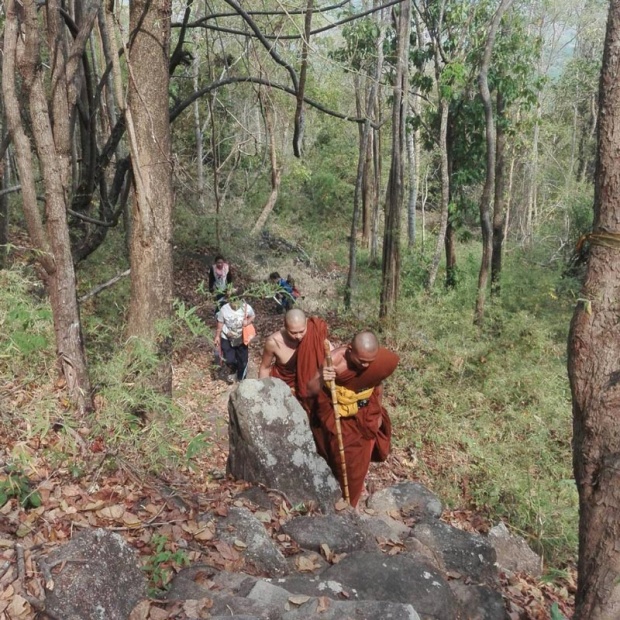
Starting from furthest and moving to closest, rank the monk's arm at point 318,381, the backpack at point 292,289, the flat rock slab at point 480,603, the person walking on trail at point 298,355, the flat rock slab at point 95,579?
the backpack at point 292,289 → the person walking on trail at point 298,355 → the monk's arm at point 318,381 → the flat rock slab at point 480,603 → the flat rock slab at point 95,579

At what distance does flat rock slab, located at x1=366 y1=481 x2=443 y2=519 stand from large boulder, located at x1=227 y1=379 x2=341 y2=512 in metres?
0.97

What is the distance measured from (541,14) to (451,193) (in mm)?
10212

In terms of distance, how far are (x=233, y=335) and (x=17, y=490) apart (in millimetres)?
4786

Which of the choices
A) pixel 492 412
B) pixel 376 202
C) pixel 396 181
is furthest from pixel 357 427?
pixel 376 202

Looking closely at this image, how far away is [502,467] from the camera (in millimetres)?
7195

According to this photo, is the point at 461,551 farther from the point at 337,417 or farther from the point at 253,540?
the point at 253,540

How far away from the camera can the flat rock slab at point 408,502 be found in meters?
5.80

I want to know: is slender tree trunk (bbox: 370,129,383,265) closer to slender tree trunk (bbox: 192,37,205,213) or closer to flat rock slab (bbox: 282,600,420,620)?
slender tree trunk (bbox: 192,37,205,213)

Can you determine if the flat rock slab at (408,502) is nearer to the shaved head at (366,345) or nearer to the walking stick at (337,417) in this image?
the walking stick at (337,417)

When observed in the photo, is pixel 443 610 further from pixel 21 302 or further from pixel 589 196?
pixel 589 196

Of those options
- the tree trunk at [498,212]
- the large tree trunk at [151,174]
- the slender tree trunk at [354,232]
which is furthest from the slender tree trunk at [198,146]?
the large tree trunk at [151,174]

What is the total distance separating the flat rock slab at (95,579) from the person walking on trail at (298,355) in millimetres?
2642

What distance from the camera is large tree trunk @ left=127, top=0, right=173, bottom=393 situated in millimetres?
4609

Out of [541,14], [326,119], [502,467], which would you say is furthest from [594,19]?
A: [502,467]
